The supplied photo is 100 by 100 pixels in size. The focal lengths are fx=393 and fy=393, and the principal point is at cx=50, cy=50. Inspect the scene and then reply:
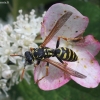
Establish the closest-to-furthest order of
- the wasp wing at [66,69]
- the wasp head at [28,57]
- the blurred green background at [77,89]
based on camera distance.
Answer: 1. the wasp wing at [66,69]
2. the wasp head at [28,57]
3. the blurred green background at [77,89]

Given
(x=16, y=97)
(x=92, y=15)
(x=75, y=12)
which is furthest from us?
(x=16, y=97)

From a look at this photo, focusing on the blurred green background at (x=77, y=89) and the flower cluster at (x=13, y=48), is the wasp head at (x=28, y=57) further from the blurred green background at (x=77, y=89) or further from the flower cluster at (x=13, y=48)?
the blurred green background at (x=77, y=89)

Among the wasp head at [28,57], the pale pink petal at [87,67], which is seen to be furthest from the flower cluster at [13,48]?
the pale pink petal at [87,67]

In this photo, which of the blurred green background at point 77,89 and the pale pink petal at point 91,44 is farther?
the blurred green background at point 77,89

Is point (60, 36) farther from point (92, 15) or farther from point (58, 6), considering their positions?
point (92, 15)

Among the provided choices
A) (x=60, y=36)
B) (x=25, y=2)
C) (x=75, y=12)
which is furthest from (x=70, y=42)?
(x=25, y=2)

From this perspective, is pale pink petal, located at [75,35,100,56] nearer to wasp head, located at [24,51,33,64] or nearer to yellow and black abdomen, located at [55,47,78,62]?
yellow and black abdomen, located at [55,47,78,62]
